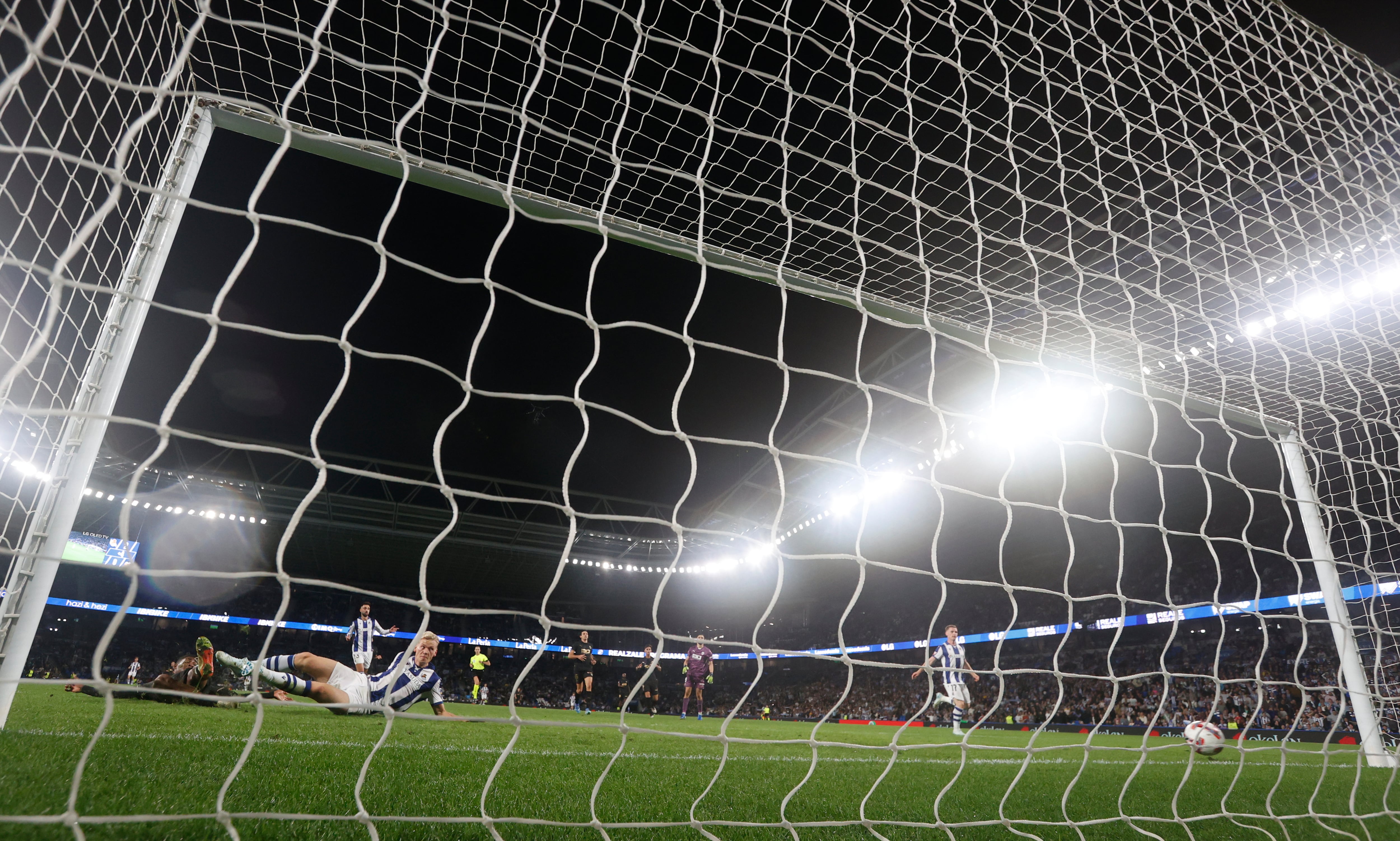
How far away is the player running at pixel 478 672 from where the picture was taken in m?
10.9

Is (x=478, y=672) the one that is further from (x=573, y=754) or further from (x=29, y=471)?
(x=29, y=471)

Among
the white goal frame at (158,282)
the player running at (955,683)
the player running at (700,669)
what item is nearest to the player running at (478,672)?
the player running at (700,669)

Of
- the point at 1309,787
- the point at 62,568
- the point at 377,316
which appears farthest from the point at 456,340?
the point at 62,568

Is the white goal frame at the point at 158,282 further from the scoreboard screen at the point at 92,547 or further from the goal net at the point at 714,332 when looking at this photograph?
the scoreboard screen at the point at 92,547

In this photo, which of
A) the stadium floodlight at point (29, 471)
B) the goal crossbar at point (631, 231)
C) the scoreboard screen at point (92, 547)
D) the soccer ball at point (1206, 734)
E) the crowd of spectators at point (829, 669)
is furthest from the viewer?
the scoreboard screen at point (92, 547)

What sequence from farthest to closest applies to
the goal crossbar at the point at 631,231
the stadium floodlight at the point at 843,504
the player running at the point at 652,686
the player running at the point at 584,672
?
the player running at the point at 652,686 → the stadium floodlight at the point at 843,504 → the player running at the point at 584,672 → the goal crossbar at the point at 631,231

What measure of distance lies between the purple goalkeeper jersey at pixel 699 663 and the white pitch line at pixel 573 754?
25.0 feet

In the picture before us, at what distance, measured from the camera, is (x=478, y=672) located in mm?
22859

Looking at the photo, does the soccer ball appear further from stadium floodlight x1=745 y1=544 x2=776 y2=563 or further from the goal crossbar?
stadium floodlight x1=745 y1=544 x2=776 y2=563

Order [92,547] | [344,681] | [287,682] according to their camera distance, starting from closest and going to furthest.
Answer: [287,682]
[344,681]
[92,547]

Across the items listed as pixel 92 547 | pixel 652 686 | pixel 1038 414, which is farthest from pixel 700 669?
pixel 92 547

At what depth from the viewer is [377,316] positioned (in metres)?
9.30

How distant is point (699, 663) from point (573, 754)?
893 centimetres

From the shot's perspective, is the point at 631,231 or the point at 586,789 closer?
the point at 586,789
